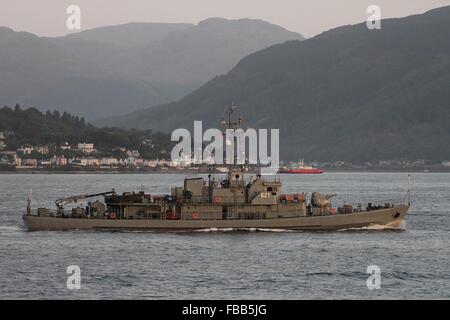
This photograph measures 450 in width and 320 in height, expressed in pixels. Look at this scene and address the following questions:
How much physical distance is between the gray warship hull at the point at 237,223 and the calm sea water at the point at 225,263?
840 mm

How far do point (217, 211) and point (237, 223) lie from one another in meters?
2.05

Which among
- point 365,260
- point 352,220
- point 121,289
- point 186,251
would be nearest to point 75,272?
point 121,289

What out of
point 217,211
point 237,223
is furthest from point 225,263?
point 217,211

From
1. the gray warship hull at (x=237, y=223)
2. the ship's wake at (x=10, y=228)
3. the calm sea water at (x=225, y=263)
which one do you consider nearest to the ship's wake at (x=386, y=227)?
the gray warship hull at (x=237, y=223)

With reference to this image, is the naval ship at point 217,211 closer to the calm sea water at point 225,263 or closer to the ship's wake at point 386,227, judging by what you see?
the calm sea water at point 225,263

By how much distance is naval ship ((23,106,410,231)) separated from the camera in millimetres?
95188

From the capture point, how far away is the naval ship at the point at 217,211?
9519 centimetres

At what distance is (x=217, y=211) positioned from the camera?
95.7 m

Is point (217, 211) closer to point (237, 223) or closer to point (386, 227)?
point (237, 223)

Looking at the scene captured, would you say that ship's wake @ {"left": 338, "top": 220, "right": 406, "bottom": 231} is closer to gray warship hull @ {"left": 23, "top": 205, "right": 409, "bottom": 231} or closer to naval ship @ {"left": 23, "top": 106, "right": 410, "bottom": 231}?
gray warship hull @ {"left": 23, "top": 205, "right": 409, "bottom": 231}

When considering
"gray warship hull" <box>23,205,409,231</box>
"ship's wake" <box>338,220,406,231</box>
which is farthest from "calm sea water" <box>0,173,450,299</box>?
"ship's wake" <box>338,220,406,231</box>

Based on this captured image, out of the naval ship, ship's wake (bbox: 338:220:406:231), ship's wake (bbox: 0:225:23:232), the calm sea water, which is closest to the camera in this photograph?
the calm sea water
